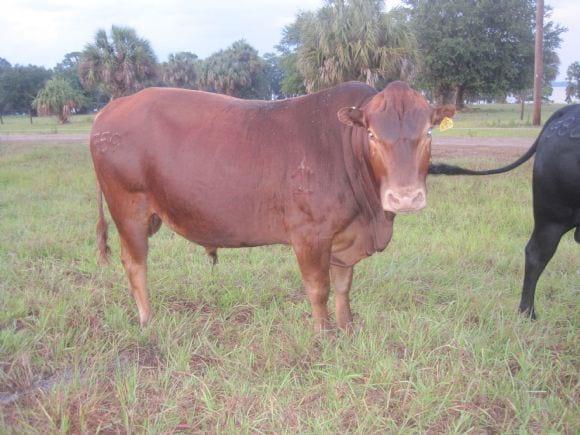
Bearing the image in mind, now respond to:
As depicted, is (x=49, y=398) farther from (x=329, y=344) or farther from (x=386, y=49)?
(x=386, y=49)

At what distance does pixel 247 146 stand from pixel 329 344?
128cm

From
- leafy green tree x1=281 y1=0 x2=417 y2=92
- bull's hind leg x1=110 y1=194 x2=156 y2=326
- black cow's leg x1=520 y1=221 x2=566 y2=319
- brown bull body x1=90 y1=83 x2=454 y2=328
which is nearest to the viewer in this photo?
brown bull body x1=90 y1=83 x2=454 y2=328

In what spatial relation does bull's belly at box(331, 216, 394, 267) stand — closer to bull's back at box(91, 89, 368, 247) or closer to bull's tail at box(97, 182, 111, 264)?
bull's back at box(91, 89, 368, 247)

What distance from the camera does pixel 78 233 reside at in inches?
227

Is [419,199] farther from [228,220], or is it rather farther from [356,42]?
[356,42]

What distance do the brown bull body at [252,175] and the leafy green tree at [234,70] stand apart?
99.9 ft

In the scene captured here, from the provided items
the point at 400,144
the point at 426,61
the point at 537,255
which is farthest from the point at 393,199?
the point at 426,61

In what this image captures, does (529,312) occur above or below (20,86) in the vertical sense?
below

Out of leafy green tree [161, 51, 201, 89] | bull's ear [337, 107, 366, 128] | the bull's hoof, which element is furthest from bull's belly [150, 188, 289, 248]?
leafy green tree [161, 51, 201, 89]

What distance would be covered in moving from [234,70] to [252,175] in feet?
104

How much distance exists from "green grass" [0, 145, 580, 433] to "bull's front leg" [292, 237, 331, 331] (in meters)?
0.16

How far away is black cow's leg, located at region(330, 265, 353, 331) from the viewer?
3.49 metres

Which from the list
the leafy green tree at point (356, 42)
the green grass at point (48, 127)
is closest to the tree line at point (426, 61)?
the green grass at point (48, 127)

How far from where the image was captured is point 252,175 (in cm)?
320
